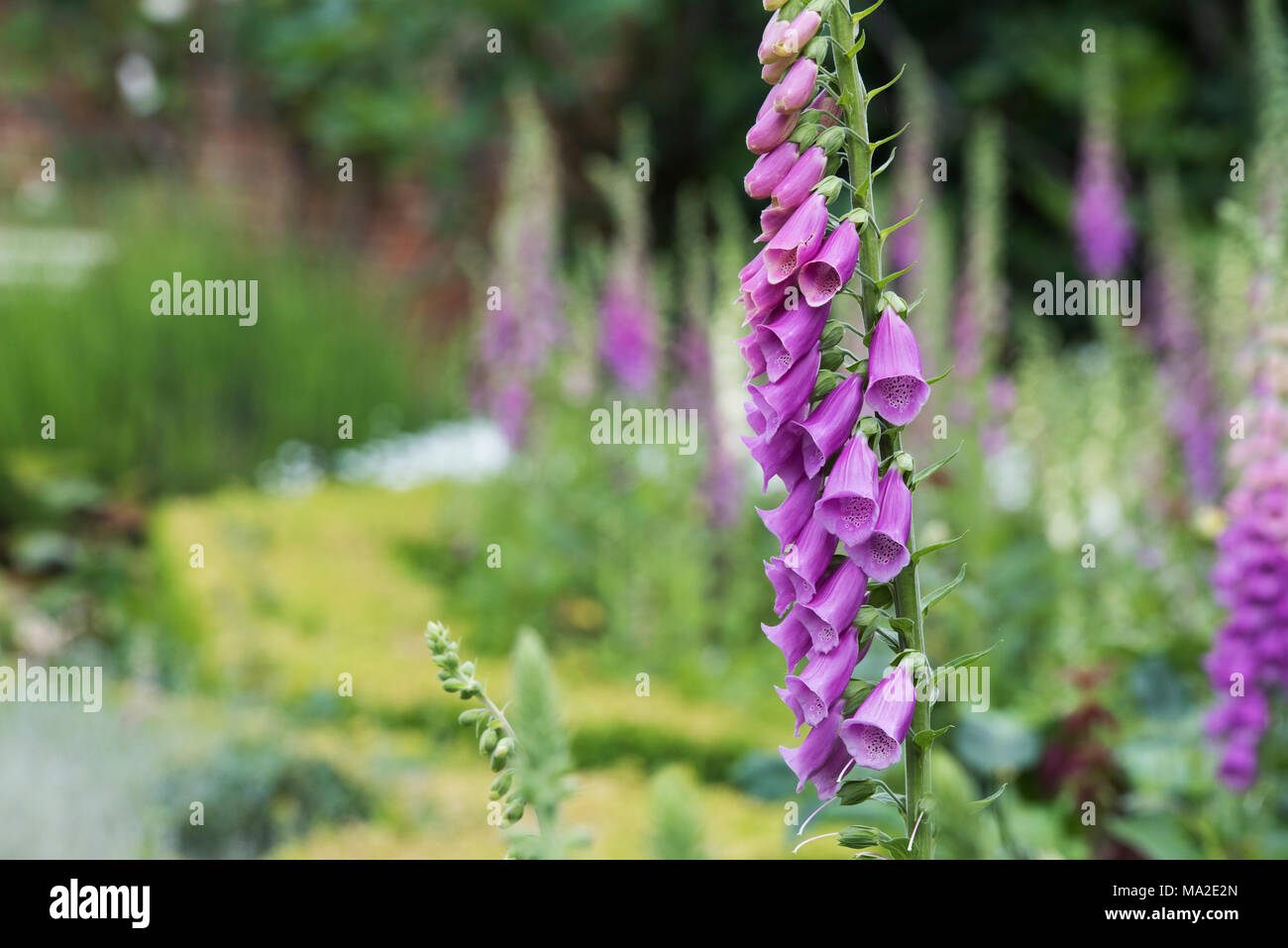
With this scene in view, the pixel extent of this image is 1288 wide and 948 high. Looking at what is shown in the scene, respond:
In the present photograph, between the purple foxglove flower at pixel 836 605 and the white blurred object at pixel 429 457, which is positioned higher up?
the white blurred object at pixel 429 457

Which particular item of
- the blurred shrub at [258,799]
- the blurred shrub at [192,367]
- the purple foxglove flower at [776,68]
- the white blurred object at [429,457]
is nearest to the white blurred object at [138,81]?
the blurred shrub at [192,367]

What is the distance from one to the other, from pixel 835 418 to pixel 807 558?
0.15m

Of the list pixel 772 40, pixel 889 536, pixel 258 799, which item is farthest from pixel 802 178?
pixel 258 799

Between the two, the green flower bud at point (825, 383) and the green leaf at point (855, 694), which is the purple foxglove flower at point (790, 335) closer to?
the green flower bud at point (825, 383)

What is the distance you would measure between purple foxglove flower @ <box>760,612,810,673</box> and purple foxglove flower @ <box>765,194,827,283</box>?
369 mm

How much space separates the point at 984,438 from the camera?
527cm

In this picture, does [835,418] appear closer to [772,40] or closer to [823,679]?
[823,679]

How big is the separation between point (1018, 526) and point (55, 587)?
466cm

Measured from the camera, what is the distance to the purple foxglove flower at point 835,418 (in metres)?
1.30

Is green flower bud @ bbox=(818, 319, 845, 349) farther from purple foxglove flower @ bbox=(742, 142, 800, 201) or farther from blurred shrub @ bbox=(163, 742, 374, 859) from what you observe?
blurred shrub @ bbox=(163, 742, 374, 859)

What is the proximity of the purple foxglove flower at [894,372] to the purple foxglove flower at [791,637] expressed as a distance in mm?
246

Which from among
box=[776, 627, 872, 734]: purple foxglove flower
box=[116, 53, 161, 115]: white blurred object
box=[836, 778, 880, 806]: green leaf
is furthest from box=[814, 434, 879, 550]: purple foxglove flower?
box=[116, 53, 161, 115]: white blurred object

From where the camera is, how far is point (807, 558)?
133 cm

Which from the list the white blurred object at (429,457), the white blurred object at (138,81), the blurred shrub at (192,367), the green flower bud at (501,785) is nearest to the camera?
the green flower bud at (501,785)
